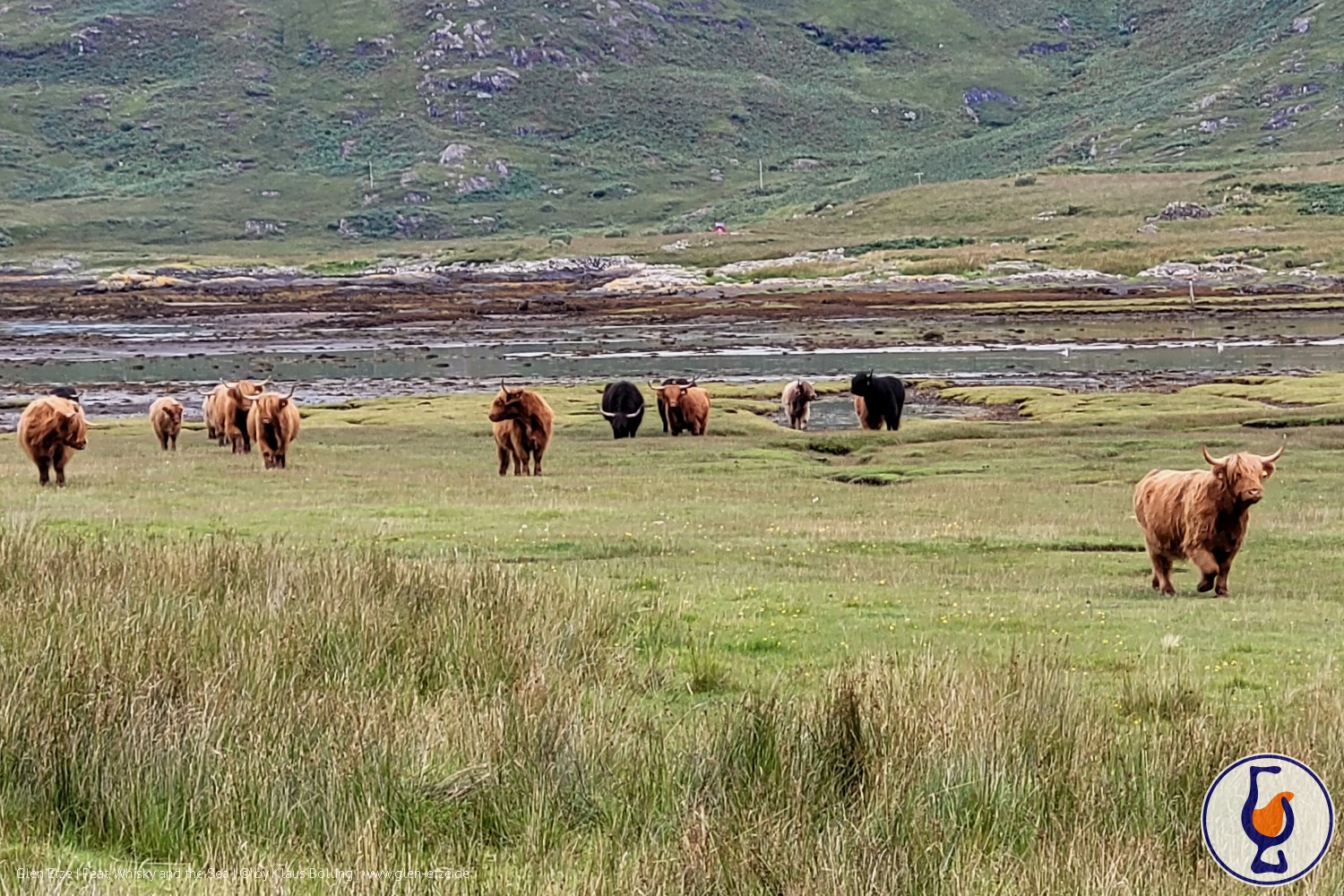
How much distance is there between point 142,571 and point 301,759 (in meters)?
4.41

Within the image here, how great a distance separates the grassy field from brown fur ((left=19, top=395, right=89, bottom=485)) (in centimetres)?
701

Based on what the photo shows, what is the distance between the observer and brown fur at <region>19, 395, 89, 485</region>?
2402cm

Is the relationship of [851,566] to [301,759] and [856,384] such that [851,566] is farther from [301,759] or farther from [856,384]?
[856,384]

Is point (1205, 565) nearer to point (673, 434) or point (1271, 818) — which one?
point (1271, 818)

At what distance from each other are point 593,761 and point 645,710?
140 centimetres

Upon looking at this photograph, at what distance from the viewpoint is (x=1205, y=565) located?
48.2ft

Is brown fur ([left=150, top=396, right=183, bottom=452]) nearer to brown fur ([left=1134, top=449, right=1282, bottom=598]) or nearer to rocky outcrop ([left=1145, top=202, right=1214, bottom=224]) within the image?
brown fur ([left=1134, top=449, right=1282, bottom=598])

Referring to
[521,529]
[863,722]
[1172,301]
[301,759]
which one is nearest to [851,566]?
[521,529]

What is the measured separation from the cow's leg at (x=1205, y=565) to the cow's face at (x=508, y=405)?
14.3 meters

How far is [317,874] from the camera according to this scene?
594 centimetres

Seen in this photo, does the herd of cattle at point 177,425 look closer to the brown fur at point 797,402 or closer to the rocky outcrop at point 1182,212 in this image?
the brown fur at point 797,402

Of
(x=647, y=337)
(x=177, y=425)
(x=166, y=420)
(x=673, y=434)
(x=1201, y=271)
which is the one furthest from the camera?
(x=1201, y=271)

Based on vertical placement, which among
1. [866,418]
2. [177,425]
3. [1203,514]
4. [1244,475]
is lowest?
[177,425]
